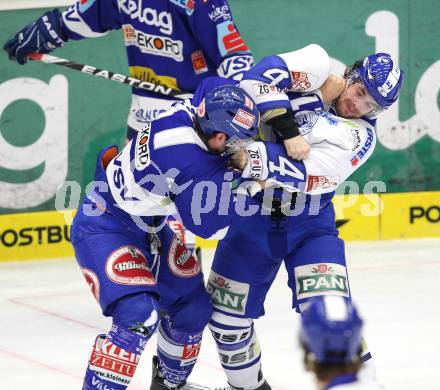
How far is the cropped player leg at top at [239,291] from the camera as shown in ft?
13.9

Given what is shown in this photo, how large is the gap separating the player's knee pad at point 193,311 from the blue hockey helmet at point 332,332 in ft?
5.75

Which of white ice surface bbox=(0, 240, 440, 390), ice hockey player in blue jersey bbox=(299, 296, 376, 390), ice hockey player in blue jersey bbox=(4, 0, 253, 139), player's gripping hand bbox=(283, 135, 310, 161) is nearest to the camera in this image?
ice hockey player in blue jersey bbox=(299, 296, 376, 390)

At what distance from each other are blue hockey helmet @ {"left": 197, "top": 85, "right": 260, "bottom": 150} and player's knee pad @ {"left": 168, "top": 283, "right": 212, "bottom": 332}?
1.94ft

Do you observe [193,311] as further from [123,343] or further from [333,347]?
[333,347]

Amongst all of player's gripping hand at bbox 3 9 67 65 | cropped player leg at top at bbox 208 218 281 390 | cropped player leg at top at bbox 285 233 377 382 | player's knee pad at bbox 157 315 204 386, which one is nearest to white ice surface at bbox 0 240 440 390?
player's knee pad at bbox 157 315 204 386

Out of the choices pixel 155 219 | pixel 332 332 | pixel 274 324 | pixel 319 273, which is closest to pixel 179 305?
pixel 155 219

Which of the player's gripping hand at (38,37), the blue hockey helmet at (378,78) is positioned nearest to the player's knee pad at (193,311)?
the blue hockey helmet at (378,78)

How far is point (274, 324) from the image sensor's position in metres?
5.62

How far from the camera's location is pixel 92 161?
684cm

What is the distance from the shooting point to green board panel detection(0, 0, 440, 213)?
6.64 metres

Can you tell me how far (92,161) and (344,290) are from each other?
9.64 ft

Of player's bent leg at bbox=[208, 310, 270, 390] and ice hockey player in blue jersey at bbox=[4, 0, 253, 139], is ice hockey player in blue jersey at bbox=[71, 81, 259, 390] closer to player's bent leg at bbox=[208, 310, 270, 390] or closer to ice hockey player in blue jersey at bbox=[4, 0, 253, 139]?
player's bent leg at bbox=[208, 310, 270, 390]

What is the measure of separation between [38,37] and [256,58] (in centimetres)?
173

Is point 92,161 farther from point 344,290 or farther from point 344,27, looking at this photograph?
point 344,290
